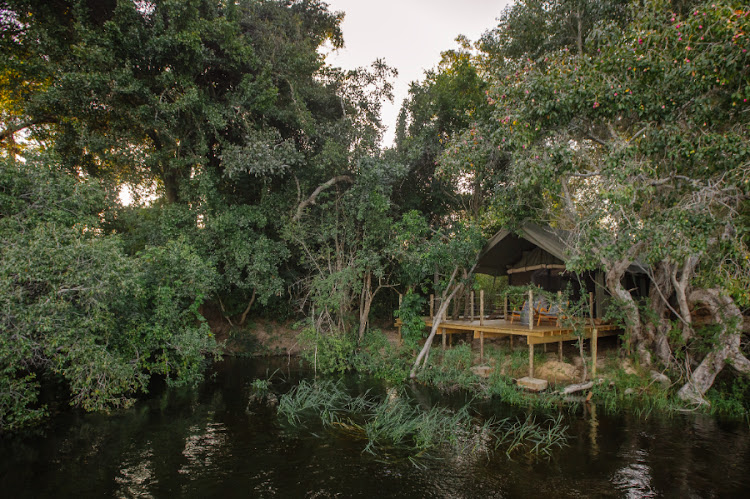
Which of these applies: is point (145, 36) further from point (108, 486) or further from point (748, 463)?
point (748, 463)

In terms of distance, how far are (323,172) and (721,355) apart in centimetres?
1142

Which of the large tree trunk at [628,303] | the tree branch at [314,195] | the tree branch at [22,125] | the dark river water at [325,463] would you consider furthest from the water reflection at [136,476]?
the tree branch at [22,125]

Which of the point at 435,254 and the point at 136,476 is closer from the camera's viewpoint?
the point at 136,476

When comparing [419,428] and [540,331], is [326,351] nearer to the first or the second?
[419,428]

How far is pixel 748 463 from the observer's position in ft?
20.4

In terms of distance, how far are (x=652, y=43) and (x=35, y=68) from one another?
14.3m

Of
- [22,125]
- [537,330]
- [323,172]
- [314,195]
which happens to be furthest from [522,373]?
[22,125]

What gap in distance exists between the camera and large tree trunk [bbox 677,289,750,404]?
28.7 ft

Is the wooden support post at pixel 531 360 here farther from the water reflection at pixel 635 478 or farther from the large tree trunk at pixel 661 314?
the water reflection at pixel 635 478

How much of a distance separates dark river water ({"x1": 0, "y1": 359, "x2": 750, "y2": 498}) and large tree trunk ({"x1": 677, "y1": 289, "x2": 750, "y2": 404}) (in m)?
0.84

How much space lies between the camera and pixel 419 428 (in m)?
7.09

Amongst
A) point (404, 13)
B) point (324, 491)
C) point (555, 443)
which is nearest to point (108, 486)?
point (324, 491)

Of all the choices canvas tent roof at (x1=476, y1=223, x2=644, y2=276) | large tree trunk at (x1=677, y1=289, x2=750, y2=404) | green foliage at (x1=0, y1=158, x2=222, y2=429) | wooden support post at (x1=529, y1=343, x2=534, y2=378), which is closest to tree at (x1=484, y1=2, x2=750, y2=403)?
large tree trunk at (x1=677, y1=289, x2=750, y2=404)

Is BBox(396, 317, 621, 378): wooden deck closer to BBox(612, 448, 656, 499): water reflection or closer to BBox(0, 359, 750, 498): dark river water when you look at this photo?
BBox(0, 359, 750, 498): dark river water
